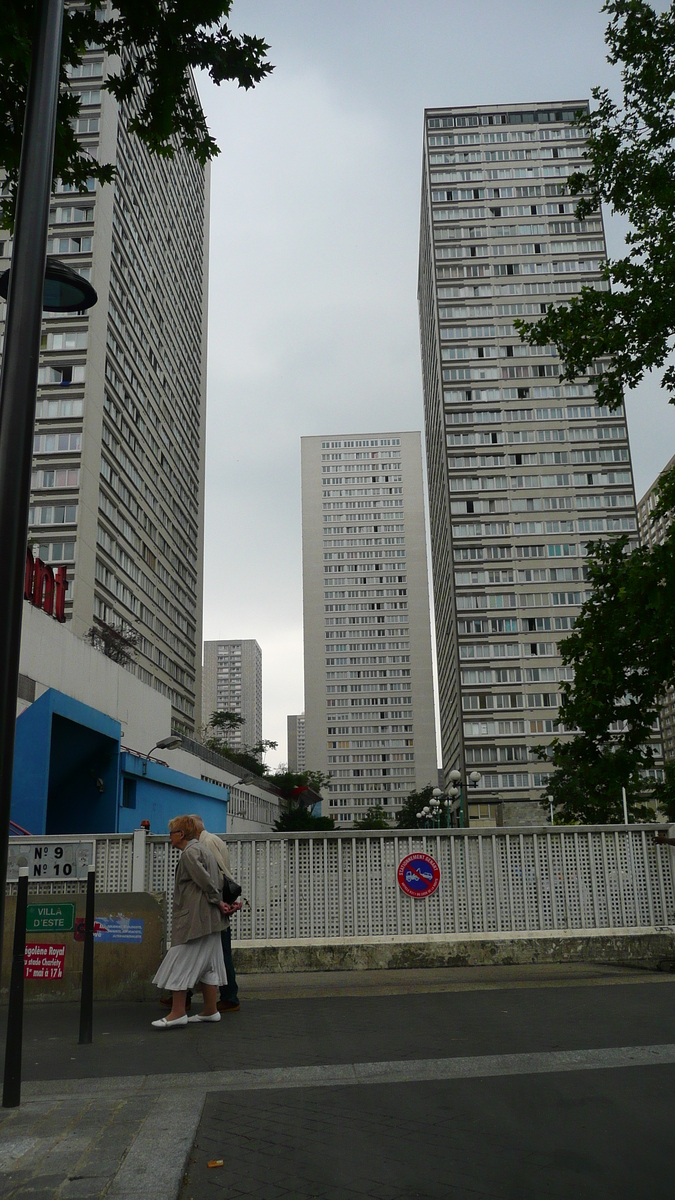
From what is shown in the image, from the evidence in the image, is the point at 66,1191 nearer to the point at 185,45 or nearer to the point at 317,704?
the point at 185,45

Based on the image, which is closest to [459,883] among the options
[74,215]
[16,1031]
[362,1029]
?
[362,1029]

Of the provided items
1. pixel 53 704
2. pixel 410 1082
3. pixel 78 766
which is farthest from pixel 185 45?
pixel 78 766

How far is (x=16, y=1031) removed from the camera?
4.89 meters

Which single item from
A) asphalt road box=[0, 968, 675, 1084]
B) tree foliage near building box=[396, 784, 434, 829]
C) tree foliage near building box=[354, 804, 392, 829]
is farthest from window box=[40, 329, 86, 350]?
tree foliage near building box=[354, 804, 392, 829]

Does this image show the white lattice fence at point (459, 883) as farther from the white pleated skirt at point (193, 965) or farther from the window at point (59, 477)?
the window at point (59, 477)

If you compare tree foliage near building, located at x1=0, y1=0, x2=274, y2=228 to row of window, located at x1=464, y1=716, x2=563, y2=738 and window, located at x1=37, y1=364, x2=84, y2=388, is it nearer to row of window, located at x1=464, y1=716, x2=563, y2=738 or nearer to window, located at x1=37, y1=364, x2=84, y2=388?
window, located at x1=37, y1=364, x2=84, y2=388

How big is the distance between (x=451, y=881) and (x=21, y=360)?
7775 millimetres

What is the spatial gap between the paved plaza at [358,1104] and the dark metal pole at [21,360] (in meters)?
1.18

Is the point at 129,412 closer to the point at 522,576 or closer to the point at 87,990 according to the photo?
the point at 522,576

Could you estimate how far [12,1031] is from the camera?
487 centimetres

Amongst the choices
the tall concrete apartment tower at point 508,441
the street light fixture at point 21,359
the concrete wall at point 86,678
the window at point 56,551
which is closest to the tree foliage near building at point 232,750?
the tall concrete apartment tower at point 508,441

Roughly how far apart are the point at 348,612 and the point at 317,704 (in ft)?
61.1

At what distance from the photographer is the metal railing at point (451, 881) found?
9.92 meters

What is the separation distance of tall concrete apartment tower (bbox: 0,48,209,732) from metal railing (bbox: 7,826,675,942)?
36.6 m
